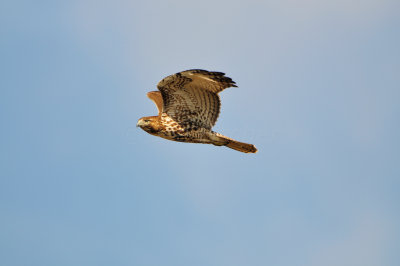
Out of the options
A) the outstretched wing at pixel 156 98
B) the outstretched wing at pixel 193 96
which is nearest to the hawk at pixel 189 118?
the outstretched wing at pixel 193 96

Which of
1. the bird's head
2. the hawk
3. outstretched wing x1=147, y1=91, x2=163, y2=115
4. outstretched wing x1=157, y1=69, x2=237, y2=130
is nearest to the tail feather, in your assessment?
the hawk

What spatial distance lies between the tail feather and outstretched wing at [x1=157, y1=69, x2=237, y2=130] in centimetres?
34

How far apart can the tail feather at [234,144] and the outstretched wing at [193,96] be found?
0.34 m

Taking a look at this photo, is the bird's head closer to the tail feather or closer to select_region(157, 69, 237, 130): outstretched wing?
select_region(157, 69, 237, 130): outstretched wing

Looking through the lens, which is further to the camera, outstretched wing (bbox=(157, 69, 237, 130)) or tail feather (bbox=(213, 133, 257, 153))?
tail feather (bbox=(213, 133, 257, 153))

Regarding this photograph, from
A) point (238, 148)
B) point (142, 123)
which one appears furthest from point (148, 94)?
point (238, 148)

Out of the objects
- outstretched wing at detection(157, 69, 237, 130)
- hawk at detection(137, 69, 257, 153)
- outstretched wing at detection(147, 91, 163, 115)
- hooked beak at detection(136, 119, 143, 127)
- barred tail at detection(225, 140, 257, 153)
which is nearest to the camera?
outstretched wing at detection(157, 69, 237, 130)

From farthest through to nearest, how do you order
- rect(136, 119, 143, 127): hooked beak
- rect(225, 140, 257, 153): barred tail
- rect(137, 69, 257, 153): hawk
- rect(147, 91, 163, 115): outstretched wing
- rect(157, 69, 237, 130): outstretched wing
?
rect(147, 91, 163, 115): outstretched wing → rect(225, 140, 257, 153): barred tail → rect(136, 119, 143, 127): hooked beak → rect(137, 69, 257, 153): hawk → rect(157, 69, 237, 130): outstretched wing

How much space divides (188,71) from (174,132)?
150 centimetres

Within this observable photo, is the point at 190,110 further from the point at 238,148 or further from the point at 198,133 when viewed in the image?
the point at 238,148

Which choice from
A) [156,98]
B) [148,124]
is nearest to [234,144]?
[148,124]

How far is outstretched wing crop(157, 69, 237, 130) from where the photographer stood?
1212cm

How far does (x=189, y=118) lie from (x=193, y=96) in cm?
51

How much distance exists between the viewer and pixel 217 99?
12.6m
